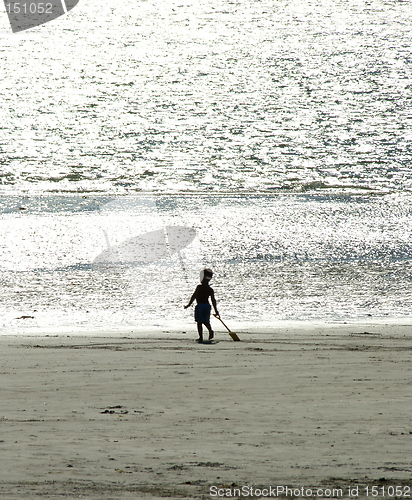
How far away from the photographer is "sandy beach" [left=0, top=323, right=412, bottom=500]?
14.0ft

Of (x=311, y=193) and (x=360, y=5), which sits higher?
(x=360, y=5)

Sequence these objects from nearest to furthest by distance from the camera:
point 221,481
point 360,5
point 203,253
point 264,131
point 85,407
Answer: point 221,481, point 85,407, point 203,253, point 264,131, point 360,5

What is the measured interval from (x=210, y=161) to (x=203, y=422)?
23.7 metres

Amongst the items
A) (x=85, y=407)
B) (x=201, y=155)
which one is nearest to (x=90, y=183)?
(x=201, y=155)

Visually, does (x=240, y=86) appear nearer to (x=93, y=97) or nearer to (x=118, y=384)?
(x=93, y=97)

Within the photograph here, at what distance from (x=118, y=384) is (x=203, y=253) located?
1069 cm

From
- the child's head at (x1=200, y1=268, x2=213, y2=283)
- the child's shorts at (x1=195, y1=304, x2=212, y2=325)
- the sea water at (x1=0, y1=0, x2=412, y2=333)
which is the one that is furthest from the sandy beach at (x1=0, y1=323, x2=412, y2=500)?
the sea water at (x1=0, y1=0, x2=412, y2=333)

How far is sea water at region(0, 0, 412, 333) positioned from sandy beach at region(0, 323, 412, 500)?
11.4 feet

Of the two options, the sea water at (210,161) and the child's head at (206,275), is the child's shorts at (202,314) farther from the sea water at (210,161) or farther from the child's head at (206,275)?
the sea water at (210,161)

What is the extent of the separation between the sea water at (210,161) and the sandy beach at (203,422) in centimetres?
348

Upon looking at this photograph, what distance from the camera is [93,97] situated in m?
39.5

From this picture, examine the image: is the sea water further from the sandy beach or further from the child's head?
the sandy beach

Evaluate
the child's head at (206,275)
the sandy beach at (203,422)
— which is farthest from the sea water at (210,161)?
the sandy beach at (203,422)

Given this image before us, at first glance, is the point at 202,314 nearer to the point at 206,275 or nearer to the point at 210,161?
the point at 206,275
